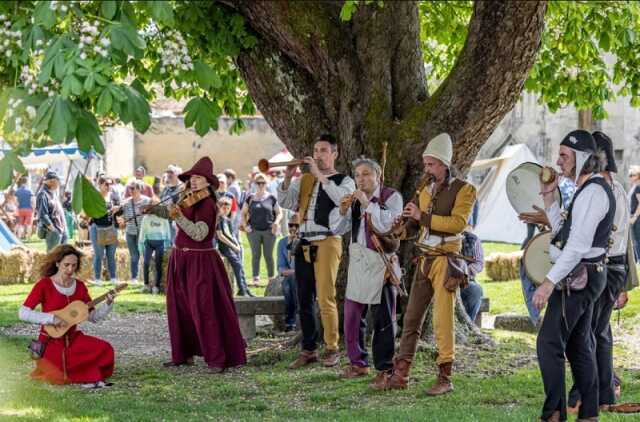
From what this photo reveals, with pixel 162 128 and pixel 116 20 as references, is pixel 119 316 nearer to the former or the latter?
Result: pixel 116 20

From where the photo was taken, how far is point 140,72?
1015cm

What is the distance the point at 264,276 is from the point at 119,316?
16.7 ft

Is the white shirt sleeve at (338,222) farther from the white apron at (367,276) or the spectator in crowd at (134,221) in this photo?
the spectator in crowd at (134,221)

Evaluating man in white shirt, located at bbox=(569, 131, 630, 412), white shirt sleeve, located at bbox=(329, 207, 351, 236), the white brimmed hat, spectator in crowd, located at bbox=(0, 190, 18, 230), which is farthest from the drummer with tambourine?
spectator in crowd, located at bbox=(0, 190, 18, 230)

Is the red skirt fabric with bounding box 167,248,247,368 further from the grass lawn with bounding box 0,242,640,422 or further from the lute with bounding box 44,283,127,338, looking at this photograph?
the lute with bounding box 44,283,127,338

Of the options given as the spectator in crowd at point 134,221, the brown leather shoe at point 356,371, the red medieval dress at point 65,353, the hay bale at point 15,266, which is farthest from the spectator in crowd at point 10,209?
the brown leather shoe at point 356,371

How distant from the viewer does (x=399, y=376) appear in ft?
27.9

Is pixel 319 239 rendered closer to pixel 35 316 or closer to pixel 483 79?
pixel 483 79

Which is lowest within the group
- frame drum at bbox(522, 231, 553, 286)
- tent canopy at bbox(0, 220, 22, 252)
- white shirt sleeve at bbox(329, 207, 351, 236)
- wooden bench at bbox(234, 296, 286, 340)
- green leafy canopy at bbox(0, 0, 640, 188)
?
wooden bench at bbox(234, 296, 286, 340)

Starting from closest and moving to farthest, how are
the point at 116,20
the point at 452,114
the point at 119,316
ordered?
the point at 116,20
the point at 452,114
the point at 119,316

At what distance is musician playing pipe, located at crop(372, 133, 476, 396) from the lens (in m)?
8.08

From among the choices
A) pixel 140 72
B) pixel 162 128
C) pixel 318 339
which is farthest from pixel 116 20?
pixel 162 128

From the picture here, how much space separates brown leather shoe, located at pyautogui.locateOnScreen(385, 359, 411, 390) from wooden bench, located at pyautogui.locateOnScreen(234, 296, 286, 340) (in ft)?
11.3

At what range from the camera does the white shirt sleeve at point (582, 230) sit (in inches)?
258
